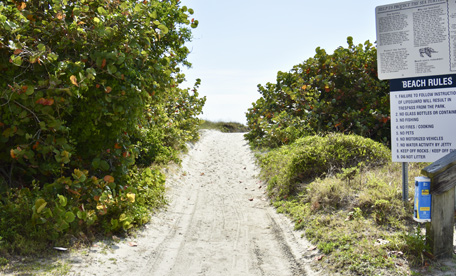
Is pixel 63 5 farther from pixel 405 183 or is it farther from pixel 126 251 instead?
pixel 405 183

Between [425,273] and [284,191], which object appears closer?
[425,273]

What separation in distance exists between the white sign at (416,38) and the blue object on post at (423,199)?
193 cm

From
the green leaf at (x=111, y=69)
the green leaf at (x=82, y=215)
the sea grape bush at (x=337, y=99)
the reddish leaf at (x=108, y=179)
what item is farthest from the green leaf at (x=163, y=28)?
the sea grape bush at (x=337, y=99)

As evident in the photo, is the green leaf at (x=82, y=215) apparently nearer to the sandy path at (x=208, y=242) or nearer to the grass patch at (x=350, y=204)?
the sandy path at (x=208, y=242)

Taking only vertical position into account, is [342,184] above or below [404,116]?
below

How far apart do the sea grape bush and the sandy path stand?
293cm

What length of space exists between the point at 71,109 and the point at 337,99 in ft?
28.3

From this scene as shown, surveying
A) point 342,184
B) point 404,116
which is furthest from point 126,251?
point 404,116

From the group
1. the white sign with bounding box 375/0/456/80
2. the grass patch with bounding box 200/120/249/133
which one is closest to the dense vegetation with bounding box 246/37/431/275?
the white sign with bounding box 375/0/456/80

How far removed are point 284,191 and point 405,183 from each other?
2.76 m

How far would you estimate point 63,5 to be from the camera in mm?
5867

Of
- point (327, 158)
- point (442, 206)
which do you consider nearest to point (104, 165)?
point (327, 158)

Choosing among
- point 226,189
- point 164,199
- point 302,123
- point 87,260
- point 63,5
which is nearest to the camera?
point 87,260

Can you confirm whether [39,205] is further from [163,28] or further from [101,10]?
[163,28]
